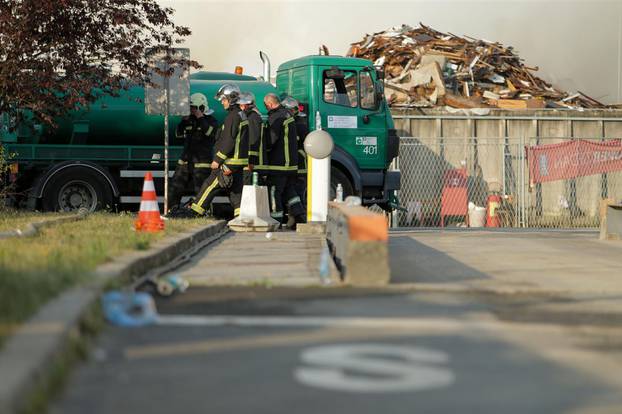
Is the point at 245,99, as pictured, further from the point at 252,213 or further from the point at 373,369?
the point at 373,369

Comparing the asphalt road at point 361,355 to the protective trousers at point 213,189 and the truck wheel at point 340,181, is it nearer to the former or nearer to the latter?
the protective trousers at point 213,189

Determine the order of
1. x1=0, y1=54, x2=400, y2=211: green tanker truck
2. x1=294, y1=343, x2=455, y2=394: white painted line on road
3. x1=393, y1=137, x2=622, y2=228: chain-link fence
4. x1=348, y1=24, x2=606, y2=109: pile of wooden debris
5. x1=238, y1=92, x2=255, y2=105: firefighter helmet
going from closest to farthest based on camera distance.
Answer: x1=294, y1=343, x2=455, y2=394: white painted line on road → x1=238, y1=92, x2=255, y2=105: firefighter helmet → x1=0, y1=54, x2=400, y2=211: green tanker truck → x1=393, y1=137, x2=622, y2=228: chain-link fence → x1=348, y1=24, x2=606, y2=109: pile of wooden debris

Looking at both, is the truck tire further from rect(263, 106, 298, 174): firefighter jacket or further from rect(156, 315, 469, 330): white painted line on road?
A: rect(156, 315, 469, 330): white painted line on road

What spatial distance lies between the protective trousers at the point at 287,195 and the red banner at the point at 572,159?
34.2 ft

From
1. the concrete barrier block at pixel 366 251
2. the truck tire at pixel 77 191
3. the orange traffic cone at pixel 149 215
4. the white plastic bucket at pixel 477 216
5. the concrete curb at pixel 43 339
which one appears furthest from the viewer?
the white plastic bucket at pixel 477 216

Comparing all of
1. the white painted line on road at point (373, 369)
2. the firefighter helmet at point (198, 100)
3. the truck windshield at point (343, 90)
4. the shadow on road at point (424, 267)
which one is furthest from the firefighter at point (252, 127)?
the white painted line on road at point (373, 369)

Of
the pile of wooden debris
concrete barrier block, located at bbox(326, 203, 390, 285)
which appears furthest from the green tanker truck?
the pile of wooden debris

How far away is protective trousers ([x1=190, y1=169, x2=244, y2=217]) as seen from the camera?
702 inches

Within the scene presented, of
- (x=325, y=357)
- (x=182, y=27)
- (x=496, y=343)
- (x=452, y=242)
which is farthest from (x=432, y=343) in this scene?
(x=182, y=27)

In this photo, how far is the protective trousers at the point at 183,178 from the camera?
1941cm

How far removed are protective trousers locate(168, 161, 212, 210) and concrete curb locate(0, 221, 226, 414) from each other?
34.5 ft

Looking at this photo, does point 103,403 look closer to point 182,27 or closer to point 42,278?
point 42,278

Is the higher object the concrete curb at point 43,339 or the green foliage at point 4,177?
the green foliage at point 4,177

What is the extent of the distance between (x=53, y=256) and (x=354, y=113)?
11.8m
